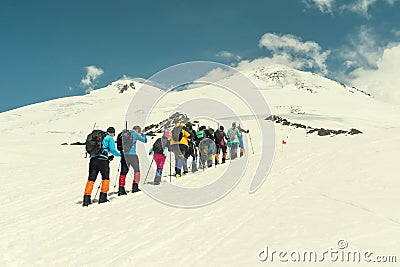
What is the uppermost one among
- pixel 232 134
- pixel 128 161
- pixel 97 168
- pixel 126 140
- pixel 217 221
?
pixel 232 134

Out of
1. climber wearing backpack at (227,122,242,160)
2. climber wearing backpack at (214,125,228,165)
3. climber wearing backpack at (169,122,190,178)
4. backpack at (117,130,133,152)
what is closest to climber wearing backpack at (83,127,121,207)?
backpack at (117,130,133,152)

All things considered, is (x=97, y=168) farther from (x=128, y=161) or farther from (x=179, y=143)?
(x=179, y=143)

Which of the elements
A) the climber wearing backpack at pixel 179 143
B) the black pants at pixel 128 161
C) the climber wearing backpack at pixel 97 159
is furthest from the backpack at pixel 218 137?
the climber wearing backpack at pixel 97 159

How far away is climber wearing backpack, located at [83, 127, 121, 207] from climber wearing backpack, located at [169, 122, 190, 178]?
12.8 feet

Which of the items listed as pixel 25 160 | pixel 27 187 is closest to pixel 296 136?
pixel 25 160

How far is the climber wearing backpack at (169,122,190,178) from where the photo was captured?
12938 mm

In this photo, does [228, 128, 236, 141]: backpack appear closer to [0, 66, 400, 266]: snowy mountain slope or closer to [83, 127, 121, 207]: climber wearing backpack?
[0, 66, 400, 266]: snowy mountain slope

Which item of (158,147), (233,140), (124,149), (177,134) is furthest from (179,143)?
(233,140)

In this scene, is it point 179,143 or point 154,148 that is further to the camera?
point 179,143

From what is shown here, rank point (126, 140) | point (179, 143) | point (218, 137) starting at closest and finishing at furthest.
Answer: point (126, 140) < point (179, 143) < point (218, 137)

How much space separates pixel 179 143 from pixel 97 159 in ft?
14.2

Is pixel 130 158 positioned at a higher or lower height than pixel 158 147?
lower

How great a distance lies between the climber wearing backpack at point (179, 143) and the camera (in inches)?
509

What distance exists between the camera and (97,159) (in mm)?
9070
